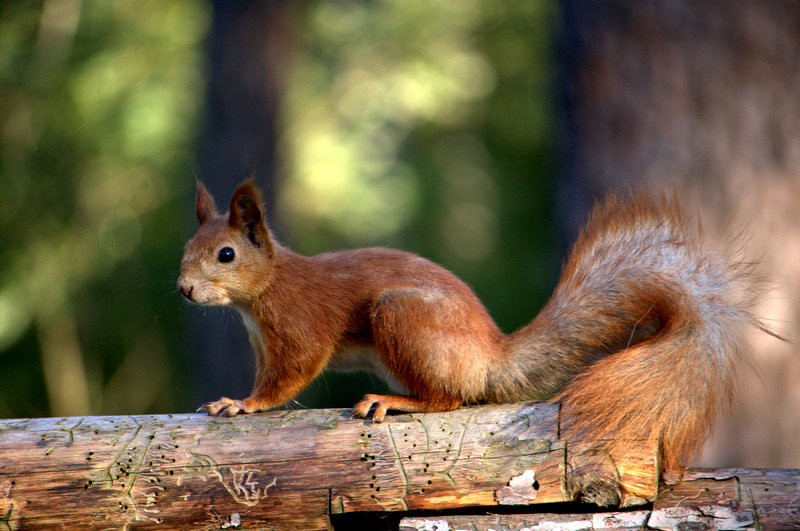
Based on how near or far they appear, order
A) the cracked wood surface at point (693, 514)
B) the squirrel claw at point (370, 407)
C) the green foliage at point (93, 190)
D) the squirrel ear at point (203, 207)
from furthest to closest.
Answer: the green foliage at point (93, 190) → the squirrel ear at point (203, 207) → the squirrel claw at point (370, 407) → the cracked wood surface at point (693, 514)

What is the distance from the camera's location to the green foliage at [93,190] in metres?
6.38

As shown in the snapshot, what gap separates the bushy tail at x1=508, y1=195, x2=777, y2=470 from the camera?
62.9 inches

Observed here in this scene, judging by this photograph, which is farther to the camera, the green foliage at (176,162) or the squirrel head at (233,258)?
the green foliage at (176,162)

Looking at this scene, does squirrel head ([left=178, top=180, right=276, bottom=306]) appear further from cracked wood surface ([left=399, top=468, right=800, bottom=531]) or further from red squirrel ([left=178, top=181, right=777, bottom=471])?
cracked wood surface ([left=399, top=468, right=800, bottom=531])

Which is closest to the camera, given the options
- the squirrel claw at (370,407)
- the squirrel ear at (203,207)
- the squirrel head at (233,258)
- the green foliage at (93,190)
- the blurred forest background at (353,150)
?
the squirrel claw at (370,407)

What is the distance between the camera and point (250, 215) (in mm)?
1979

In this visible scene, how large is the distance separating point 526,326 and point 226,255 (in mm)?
797

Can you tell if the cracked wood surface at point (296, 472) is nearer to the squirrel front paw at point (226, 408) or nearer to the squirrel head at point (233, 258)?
the squirrel front paw at point (226, 408)

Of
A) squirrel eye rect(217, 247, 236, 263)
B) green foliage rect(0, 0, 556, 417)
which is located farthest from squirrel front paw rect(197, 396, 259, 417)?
green foliage rect(0, 0, 556, 417)

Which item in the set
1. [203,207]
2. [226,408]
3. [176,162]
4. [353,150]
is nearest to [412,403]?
[226,408]

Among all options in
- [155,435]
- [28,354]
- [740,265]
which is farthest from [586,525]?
[28,354]

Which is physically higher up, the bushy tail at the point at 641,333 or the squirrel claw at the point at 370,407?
the bushy tail at the point at 641,333

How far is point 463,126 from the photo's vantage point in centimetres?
820

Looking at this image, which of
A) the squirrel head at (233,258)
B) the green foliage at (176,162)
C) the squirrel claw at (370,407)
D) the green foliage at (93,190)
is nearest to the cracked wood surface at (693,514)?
the squirrel claw at (370,407)
